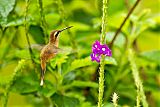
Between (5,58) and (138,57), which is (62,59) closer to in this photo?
(5,58)

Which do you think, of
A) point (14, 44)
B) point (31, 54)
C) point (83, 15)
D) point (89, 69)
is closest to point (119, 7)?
point (83, 15)

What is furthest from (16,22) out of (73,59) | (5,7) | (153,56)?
(153,56)

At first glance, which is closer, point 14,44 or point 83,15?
point 14,44

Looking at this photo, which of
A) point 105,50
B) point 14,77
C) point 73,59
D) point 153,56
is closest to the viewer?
point 105,50

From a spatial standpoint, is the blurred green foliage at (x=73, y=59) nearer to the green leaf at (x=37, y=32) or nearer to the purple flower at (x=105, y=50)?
the green leaf at (x=37, y=32)

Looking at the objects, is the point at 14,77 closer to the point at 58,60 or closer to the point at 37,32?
the point at 58,60

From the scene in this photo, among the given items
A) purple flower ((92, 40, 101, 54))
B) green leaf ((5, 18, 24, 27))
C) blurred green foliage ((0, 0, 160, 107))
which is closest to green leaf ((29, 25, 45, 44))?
A: blurred green foliage ((0, 0, 160, 107))

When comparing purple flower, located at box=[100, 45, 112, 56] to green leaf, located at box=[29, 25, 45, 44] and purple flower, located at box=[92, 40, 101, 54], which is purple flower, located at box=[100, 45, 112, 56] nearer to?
purple flower, located at box=[92, 40, 101, 54]

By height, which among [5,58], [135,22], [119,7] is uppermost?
[119,7]
